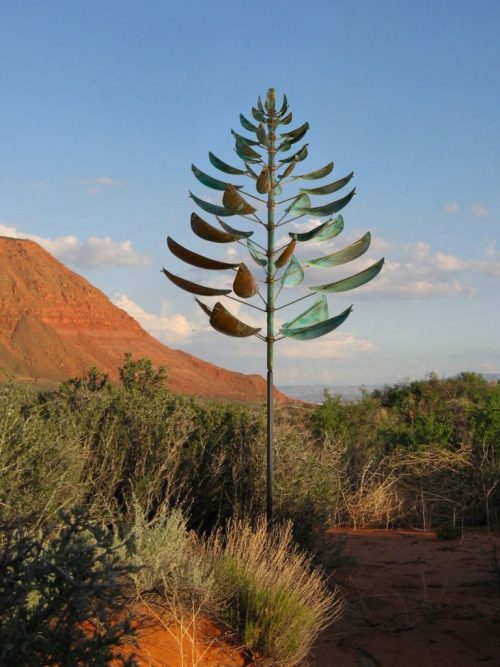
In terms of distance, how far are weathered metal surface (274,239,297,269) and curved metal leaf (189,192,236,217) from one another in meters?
0.79

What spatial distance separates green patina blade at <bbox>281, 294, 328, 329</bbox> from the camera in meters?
8.67

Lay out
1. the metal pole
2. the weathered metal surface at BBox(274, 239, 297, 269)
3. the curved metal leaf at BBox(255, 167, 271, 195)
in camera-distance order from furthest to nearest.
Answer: the curved metal leaf at BBox(255, 167, 271, 195)
the weathered metal surface at BBox(274, 239, 297, 269)
the metal pole

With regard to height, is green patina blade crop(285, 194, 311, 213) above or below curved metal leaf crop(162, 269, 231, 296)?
above

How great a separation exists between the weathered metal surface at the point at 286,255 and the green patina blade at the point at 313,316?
1.94 ft

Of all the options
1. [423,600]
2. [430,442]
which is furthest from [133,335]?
[423,600]

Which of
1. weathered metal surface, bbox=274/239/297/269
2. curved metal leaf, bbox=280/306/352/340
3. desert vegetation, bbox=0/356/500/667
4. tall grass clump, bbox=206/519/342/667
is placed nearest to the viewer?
desert vegetation, bbox=0/356/500/667

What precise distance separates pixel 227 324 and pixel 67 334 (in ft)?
239

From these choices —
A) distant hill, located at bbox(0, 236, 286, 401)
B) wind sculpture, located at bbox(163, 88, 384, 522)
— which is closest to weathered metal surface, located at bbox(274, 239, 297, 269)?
wind sculpture, located at bbox(163, 88, 384, 522)

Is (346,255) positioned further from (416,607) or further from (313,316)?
(416,607)

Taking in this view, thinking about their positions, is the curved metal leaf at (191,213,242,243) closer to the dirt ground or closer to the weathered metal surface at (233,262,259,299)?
the weathered metal surface at (233,262,259,299)

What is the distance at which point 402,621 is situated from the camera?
693cm

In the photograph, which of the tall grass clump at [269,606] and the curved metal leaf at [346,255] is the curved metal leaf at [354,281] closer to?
the curved metal leaf at [346,255]

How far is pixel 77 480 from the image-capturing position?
25.6ft

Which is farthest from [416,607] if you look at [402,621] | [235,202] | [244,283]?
[235,202]
